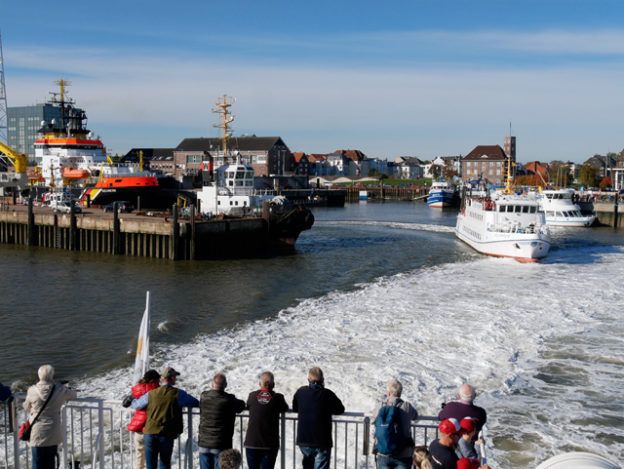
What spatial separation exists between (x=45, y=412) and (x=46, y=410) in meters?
0.03

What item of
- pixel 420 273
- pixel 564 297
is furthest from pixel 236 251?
pixel 564 297

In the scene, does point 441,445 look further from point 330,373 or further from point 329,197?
point 329,197

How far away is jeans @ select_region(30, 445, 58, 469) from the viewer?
6.85 m

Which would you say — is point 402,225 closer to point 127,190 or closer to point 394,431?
point 127,190

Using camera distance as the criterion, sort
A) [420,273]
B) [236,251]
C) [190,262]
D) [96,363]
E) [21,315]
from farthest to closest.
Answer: [236,251]
[190,262]
[420,273]
[21,315]
[96,363]

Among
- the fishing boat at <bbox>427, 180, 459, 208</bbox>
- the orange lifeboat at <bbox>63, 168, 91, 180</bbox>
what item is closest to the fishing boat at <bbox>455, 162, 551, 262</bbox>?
the orange lifeboat at <bbox>63, 168, 91, 180</bbox>

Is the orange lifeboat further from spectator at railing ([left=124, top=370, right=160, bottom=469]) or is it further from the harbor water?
spectator at railing ([left=124, top=370, right=160, bottom=469])

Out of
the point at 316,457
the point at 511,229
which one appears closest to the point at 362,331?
the point at 316,457

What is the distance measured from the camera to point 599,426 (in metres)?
11.2

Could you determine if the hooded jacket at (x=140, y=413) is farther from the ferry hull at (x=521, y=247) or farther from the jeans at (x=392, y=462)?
the ferry hull at (x=521, y=247)

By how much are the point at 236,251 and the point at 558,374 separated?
24.3m

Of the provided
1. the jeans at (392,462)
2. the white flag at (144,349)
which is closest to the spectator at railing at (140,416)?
the white flag at (144,349)

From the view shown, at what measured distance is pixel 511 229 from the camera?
36.5 m

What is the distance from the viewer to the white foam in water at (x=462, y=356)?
37.4 ft
